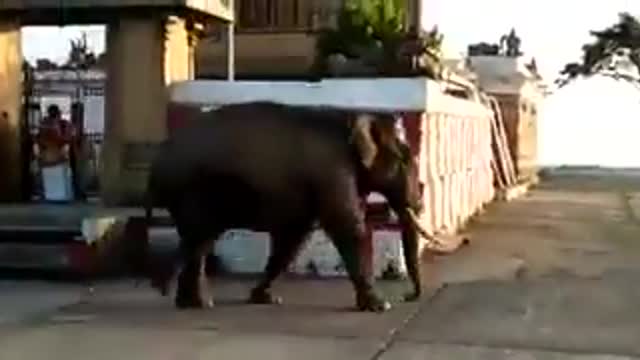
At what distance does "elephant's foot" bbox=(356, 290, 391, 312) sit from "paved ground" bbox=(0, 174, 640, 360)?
4.1 inches

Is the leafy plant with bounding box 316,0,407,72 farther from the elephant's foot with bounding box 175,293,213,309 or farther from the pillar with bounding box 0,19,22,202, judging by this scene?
the elephant's foot with bounding box 175,293,213,309

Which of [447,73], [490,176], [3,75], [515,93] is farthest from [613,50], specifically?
[3,75]

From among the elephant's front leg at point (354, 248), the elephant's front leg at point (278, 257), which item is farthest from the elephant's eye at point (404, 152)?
the elephant's front leg at point (278, 257)

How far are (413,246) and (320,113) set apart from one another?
1371 mm

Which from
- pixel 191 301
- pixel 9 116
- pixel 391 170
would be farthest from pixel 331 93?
pixel 9 116

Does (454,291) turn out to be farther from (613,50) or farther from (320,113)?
(613,50)

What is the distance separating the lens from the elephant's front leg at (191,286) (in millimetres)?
11664

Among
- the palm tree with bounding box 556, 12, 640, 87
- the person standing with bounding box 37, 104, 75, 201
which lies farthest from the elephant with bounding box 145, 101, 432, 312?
the palm tree with bounding box 556, 12, 640, 87

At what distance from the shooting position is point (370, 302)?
11.5 meters

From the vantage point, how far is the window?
23.4 metres

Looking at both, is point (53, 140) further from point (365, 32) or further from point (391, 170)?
point (391, 170)

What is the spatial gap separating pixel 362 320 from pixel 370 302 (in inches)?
20.3

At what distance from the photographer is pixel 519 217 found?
24109 mm

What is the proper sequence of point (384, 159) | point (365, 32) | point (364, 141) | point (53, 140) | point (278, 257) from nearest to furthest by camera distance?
point (364, 141), point (384, 159), point (278, 257), point (53, 140), point (365, 32)
